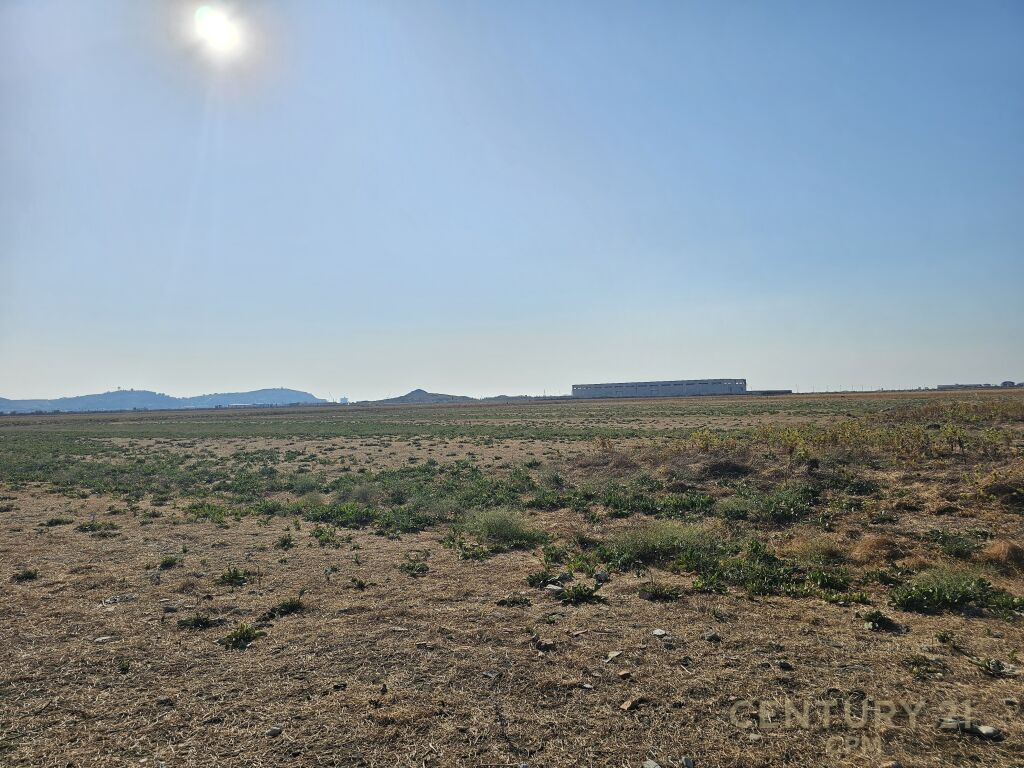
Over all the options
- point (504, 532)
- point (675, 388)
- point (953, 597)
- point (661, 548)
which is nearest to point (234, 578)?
point (504, 532)

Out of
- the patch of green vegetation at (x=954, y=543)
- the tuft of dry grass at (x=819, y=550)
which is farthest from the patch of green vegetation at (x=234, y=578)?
the patch of green vegetation at (x=954, y=543)

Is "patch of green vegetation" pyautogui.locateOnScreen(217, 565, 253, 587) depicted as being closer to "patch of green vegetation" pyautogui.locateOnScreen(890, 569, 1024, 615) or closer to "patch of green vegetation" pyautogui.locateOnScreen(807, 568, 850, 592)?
"patch of green vegetation" pyautogui.locateOnScreen(807, 568, 850, 592)

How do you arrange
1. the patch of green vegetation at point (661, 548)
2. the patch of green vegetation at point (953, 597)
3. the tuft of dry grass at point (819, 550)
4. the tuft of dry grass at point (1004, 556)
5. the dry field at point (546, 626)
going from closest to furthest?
the dry field at point (546, 626) < the patch of green vegetation at point (953, 597) < the tuft of dry grass at point (1004, 556) < the tuft of dry grass at point (819, 550) < the patch of green vegetation at point (661, 548)

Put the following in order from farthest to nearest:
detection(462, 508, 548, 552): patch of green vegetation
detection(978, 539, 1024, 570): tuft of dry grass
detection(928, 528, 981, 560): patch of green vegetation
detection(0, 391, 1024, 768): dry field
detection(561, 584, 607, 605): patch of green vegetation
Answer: detection(462, 508, 548, 552): patch of green vegetation < detection(928, 528, 981, 560): patch of green vegetation < detection(978, 539, 1024, 570): tuft of dry grass < detection(561, 584, 607, 605): patch of green vegetation < detection(0, 391, 1024, 768): dry field

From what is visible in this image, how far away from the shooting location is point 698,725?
16.9 feet

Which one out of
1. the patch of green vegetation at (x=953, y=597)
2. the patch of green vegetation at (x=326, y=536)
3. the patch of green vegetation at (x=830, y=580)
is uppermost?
the patch of green vegetation at (x=953, y=597)

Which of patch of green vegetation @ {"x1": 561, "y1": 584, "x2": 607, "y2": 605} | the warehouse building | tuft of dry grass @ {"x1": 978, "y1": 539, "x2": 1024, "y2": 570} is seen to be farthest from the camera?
the warehouse building

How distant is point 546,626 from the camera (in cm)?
762

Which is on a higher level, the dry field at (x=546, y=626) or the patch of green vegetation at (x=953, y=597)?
the patch of green vegetation at (x=953, y=597)

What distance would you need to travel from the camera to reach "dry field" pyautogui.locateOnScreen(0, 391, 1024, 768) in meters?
5.04

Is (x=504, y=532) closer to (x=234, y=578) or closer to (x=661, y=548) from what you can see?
(x=661, y=548)

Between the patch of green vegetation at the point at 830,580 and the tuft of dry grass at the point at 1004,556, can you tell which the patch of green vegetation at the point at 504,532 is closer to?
the patch of green vegetation at the point at 830,580

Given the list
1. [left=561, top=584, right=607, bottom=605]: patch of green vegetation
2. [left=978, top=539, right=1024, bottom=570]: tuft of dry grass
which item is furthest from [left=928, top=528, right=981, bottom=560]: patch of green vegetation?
[left=561, top=584, right=607, bottom=605]: patch of green vegetation

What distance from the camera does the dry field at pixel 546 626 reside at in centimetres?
504
